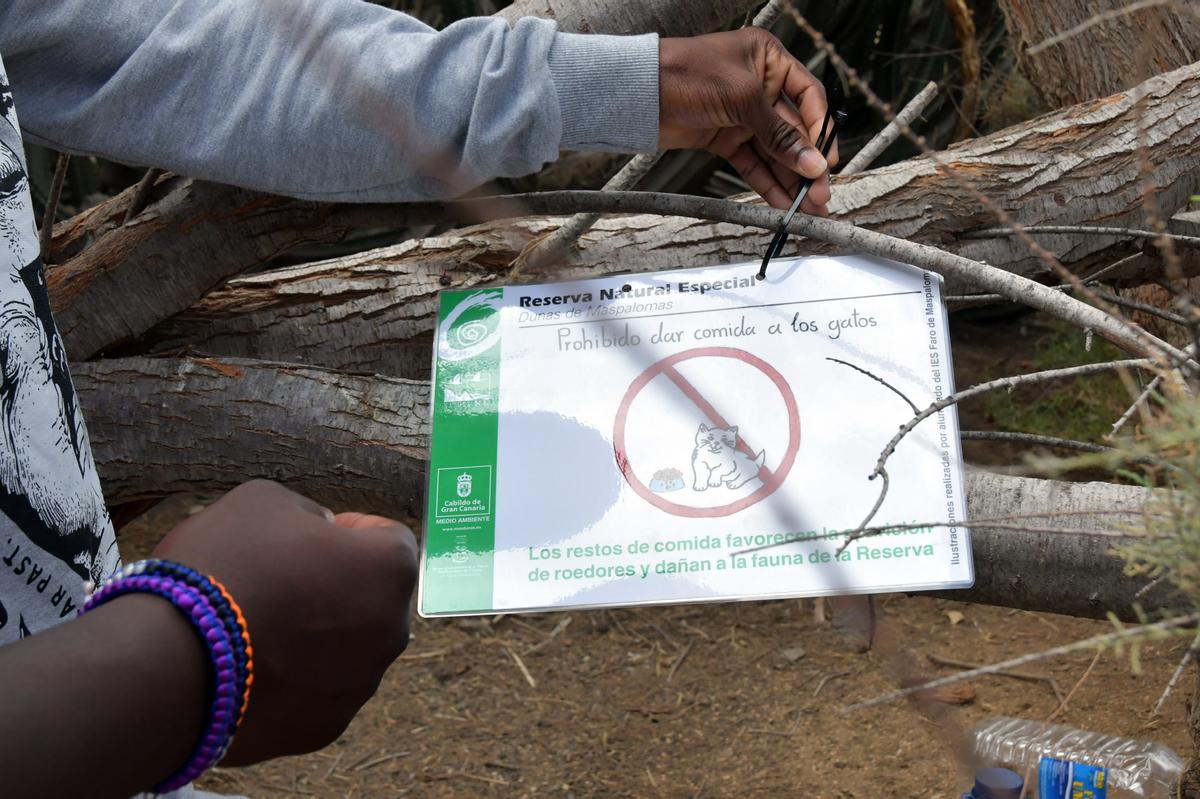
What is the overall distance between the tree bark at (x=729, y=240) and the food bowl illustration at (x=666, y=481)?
0.41m

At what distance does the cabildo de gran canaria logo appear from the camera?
111 cm

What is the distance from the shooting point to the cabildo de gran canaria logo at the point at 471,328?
43.8 inches

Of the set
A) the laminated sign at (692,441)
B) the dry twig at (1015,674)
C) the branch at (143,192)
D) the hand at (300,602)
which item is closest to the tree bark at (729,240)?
the branch at (143,192)

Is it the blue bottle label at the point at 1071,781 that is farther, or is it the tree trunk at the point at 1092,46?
the tree trunk at the point at 1092,46

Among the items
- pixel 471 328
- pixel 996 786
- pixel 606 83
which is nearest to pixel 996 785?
pixel 996 786

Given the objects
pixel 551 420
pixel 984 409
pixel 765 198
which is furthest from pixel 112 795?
pixel 984 409

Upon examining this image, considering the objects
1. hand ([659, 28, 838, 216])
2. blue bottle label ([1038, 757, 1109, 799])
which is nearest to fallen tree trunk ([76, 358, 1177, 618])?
hand ([659, 28, 838, 216])

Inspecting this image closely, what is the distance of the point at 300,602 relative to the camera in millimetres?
659

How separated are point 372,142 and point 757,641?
177 cm

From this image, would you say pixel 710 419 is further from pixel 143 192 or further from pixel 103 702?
pixel 143 192

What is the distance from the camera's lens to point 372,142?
112cm

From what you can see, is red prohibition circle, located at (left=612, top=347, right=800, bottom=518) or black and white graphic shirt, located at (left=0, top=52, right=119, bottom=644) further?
red prohibition circle, located at (left=612, top=347, right=800, bottom=518)

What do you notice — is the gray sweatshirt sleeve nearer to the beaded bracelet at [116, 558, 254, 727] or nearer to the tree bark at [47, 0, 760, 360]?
the tree bark at [47, 0, 760, 360]

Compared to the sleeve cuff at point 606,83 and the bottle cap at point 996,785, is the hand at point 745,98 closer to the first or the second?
the sleeve cuff at point 606,83
